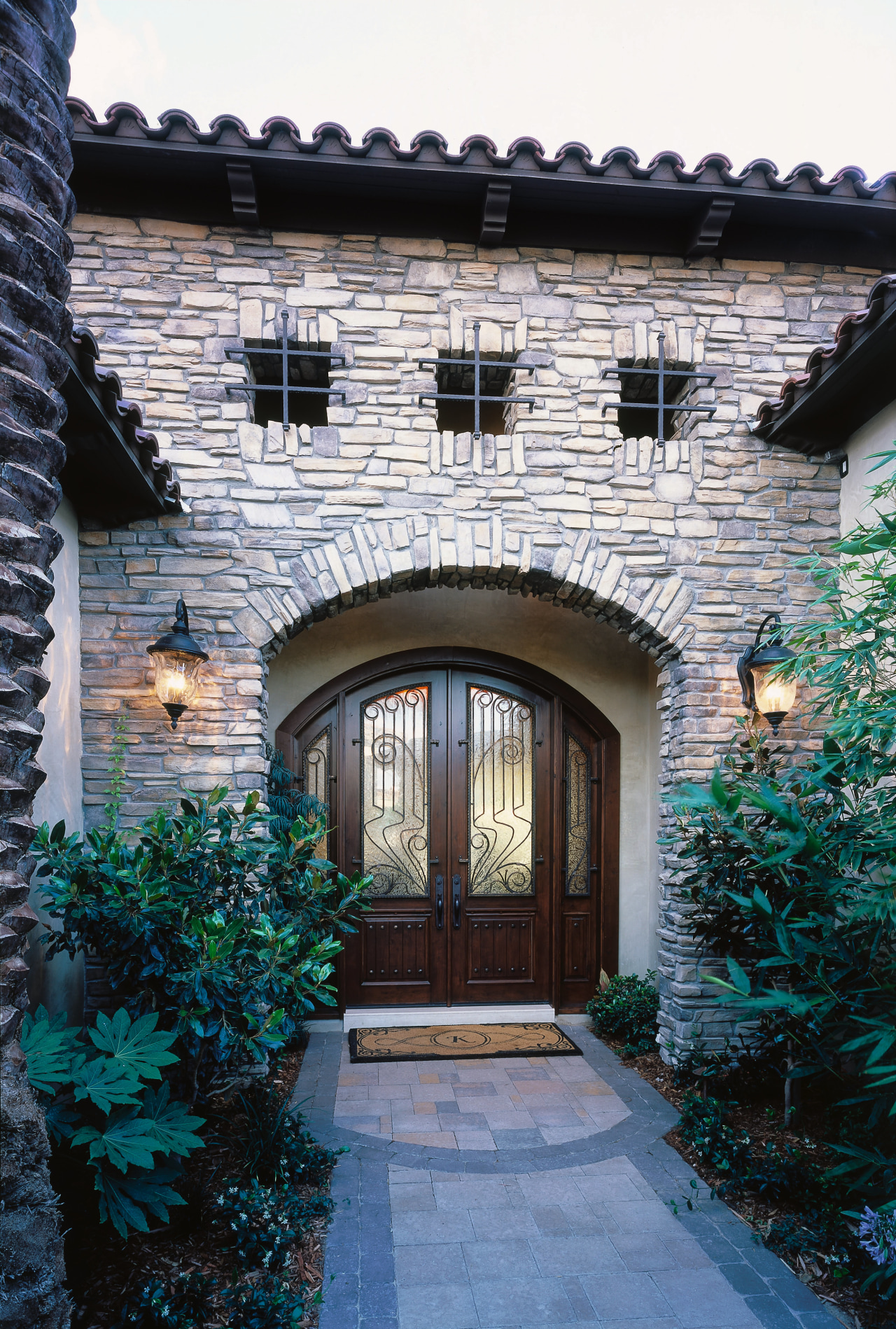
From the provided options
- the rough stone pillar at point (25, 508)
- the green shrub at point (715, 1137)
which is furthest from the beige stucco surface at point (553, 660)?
the rough stone pillar at point (25, 508)

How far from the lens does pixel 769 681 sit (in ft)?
13.3

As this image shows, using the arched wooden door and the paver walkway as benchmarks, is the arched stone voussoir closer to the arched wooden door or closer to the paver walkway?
the arched wooden door

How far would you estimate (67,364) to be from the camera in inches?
61.4

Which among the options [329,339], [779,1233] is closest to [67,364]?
[329,339]

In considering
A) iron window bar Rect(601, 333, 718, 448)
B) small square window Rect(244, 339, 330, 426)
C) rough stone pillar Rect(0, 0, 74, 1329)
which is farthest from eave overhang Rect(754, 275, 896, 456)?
rough stone pillar Rect(0, 0, 74, 1329)

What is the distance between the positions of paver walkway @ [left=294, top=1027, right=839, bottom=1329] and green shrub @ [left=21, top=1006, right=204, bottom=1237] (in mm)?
780

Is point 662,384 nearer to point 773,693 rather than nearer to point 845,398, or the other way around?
point 845,398

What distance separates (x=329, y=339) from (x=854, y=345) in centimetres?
280

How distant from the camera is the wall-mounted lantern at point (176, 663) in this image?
12.5ft

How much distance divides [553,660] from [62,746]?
3.47 m

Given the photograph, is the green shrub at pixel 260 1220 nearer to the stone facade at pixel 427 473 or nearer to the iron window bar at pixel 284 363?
the stone facade at pixel 427 473

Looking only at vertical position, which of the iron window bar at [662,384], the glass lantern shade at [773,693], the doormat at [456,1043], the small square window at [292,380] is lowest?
the doormat at [456,1043]

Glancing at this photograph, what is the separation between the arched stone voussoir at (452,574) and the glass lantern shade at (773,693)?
499 mm

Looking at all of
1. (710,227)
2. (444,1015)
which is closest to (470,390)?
(710,227)
